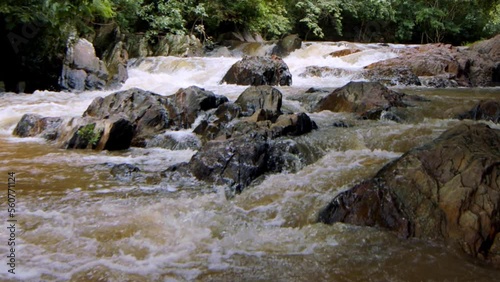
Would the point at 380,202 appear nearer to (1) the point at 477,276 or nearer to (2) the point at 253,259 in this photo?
(1) the point at 477,276

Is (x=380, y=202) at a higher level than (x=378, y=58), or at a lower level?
lower

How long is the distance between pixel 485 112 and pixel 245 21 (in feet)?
43.4

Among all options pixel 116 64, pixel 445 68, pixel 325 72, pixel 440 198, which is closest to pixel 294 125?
pixel 440 198

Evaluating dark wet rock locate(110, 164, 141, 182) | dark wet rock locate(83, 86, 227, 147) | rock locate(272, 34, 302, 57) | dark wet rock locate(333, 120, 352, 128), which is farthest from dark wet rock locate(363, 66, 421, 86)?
dark wet rock locate(110, 164, 141, 182)

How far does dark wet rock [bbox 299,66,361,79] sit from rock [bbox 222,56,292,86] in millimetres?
1443

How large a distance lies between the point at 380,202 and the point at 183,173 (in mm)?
2409

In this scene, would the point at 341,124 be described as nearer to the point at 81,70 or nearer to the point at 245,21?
the point at 81,70

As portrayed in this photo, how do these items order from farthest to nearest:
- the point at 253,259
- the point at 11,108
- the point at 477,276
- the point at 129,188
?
the point at 11,108 → the point at 129,188 → the point at 253,259 → the point at 477,276

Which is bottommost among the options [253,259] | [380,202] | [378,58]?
[253,259]

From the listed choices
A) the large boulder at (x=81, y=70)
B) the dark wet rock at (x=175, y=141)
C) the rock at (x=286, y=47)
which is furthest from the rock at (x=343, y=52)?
the dark wet rock at (x=175, y=141)

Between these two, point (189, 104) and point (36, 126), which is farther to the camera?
point (189, 104)

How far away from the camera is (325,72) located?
13.4 m

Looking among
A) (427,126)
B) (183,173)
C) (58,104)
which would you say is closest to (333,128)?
(427,126)

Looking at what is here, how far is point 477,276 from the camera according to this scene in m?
2.91
